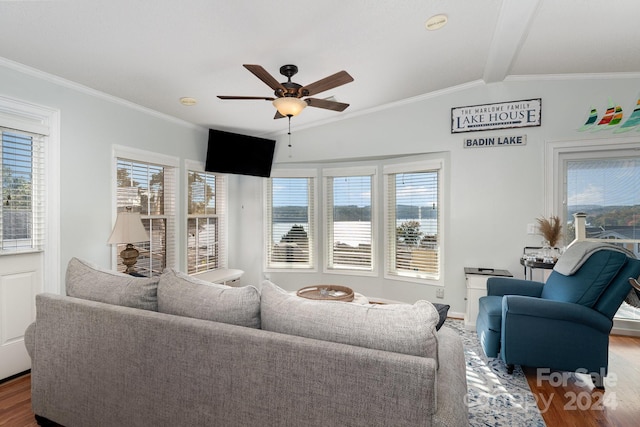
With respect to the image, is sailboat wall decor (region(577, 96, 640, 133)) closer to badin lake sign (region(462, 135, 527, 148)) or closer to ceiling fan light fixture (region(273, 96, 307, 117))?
badin lake sign (region(462, 135, 527, 148))

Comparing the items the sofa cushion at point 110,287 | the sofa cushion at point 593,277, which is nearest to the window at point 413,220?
the sofa cushion at point 593,277

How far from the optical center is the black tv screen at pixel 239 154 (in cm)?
448

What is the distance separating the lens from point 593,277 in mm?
2334

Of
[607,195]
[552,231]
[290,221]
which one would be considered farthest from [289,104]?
[607,195]

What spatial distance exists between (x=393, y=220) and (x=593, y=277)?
96.0 inches

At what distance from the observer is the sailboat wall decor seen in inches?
132

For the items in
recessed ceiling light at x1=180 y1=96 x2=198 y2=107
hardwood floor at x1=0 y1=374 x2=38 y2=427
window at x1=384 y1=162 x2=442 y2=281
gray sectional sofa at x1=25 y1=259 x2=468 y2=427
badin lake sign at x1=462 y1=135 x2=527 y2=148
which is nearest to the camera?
gray sectional sofa at x1=25 y1=259 x2=468 y2=427

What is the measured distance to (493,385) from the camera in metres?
2.41

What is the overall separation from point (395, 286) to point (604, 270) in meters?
2.47

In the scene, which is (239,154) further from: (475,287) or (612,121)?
(612,121)

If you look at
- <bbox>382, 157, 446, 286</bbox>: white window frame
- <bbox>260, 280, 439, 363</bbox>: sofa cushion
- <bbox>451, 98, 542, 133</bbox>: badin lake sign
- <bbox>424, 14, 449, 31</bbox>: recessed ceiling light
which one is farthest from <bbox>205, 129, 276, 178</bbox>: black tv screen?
<bbox>260, 280, 439, 363</bbox>: sofa cushion

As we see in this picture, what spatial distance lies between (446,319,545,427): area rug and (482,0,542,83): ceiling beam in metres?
2.74

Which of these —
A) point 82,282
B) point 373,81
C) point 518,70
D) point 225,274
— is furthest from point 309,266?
point 518,70

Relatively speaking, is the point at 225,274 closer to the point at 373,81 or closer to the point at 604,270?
the point at 373,81
